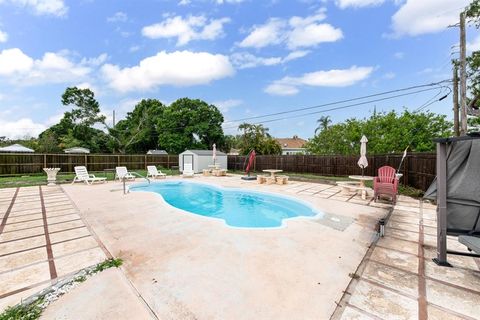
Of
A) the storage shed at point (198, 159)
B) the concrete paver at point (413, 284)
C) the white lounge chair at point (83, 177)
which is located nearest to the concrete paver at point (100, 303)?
the concrete paver at point (413, 284)

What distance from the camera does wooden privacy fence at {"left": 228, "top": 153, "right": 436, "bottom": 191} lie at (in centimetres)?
782

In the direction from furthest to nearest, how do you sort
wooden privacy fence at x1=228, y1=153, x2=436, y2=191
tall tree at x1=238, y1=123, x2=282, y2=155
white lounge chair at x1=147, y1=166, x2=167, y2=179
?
tall tree at x1=238, y1=123, x2=282, y2=155 → white lounge chair at x1=147, y1=166, x2=167, y2=179 → wooden privacy fence at x1=228, y1=153, x2=436, y2=191

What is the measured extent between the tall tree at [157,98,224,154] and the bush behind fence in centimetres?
498

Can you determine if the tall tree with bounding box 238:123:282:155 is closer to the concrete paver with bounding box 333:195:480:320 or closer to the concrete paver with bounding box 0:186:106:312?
the concrete paver with bounding box 0:186:106:312

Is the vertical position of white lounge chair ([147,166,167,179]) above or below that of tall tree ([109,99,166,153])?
below

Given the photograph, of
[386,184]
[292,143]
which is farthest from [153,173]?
[292,143]

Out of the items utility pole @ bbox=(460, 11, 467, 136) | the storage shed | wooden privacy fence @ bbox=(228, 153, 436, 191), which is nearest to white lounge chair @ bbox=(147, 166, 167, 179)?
the storage shed

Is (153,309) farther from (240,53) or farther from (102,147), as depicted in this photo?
(102,147)

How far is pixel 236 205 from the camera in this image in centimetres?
809

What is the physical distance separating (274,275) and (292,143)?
4153cm

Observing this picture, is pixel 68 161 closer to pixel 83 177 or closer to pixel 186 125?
pixel 83 177

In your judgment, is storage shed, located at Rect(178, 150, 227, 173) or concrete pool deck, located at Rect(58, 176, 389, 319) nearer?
concrete pool deck, located at Rect(58, 176, 389, 319)

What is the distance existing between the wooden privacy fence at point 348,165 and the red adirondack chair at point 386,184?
1.67 metres

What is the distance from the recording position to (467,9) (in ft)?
26.2
